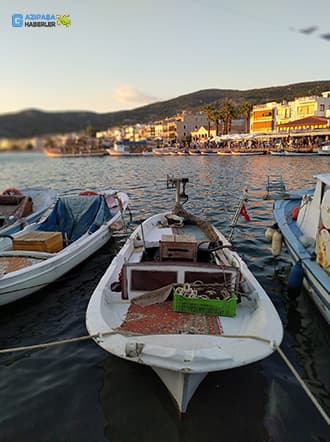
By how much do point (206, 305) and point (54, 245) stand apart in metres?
6.33

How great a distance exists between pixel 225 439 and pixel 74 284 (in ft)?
21.9

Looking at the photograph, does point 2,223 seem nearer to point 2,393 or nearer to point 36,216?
point 36,216

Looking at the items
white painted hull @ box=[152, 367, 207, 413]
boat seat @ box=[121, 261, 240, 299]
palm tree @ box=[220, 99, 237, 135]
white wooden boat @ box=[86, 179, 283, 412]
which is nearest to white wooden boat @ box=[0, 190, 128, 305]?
white wooden boat @ box=[86, 179, 283, 412]

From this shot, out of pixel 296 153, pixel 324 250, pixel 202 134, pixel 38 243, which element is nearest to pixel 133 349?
pixel 324 250

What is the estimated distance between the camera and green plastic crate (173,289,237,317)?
19.7 ft

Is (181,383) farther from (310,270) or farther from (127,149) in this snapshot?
(127,149)

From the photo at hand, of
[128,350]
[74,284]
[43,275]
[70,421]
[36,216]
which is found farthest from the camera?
[36,216]

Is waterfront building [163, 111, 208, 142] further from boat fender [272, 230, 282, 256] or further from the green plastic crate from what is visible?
the green plastic crate

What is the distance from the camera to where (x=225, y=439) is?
185 inches

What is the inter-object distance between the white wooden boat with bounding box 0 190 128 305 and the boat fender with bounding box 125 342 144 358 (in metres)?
4.91

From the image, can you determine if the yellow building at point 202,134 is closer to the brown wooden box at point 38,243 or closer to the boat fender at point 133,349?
the brown wooden box at point 38,243

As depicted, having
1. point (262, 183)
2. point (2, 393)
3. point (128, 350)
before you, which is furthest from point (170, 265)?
point (262, 183)

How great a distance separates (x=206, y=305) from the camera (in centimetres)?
602

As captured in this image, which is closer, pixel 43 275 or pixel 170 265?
pixel 170 265
